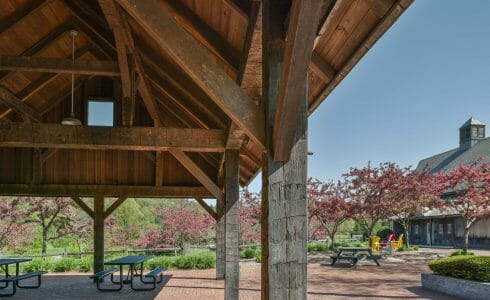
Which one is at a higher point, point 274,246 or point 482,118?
point 482,118

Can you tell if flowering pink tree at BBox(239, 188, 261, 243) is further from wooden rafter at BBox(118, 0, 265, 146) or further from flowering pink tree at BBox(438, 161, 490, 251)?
wooden rafter at BBox(118, 0, 265, 146)

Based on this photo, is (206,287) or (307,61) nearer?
(307,61)

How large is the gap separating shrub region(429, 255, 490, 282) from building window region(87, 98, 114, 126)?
9.80 m

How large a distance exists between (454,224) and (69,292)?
85.0ft

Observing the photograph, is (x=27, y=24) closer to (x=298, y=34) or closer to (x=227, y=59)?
(x=227, y=59)

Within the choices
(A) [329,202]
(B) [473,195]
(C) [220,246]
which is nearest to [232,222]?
(C) [220,246]

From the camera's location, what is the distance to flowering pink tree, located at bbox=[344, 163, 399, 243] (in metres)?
22.2

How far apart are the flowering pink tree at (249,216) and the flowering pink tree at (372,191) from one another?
6102 millimetres

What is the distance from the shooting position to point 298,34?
2281 millimetres

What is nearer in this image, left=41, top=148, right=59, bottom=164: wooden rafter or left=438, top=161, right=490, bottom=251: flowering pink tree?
left=41, top=148, right=59, bottom=164: wooden rafter

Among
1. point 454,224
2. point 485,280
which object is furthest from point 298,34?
point 454,224

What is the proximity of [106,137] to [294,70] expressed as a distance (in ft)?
18.2

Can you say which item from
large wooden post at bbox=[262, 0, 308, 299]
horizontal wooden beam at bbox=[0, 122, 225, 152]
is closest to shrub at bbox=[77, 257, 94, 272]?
horizontal wooden beam at bbox=[0, 122, 225, 152]

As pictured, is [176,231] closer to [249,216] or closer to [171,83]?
[249,216]
